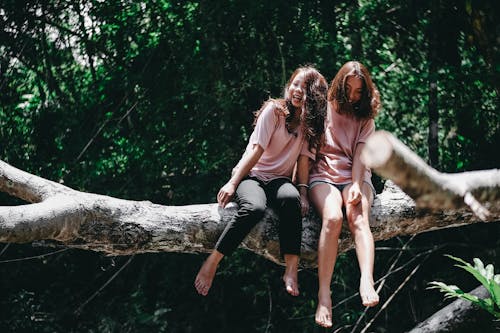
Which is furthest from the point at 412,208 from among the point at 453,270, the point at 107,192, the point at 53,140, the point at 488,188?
the point at 53,140

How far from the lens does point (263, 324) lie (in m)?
5.07

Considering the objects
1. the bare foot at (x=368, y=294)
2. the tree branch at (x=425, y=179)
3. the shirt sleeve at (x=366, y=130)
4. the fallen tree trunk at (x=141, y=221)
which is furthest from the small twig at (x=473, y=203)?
the shirt sleeve at (x=366, y=130)

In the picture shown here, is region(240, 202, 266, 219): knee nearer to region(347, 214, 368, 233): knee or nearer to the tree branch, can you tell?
region(347, 214, 368, 233): knee

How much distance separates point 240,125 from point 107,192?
116cm

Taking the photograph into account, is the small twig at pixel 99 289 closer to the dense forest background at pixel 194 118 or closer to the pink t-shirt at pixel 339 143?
the dense forest background at pixel 194 118

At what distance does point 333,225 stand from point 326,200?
155 mm

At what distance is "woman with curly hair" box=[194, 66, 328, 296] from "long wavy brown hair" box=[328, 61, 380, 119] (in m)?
0.09

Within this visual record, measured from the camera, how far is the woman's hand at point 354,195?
114 inches

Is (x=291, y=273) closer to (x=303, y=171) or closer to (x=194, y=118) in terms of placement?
(x=303, y=171)

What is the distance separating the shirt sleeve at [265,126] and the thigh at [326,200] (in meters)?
0.34

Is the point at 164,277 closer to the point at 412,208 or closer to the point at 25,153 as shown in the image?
the point at 25,153

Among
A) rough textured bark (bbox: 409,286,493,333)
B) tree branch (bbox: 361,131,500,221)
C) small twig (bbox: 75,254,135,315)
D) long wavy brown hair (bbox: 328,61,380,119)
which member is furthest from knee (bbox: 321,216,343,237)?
small twig (bbox: 75,254,135,315)

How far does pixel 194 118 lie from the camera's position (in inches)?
189

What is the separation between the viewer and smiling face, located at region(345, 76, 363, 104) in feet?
10.3
